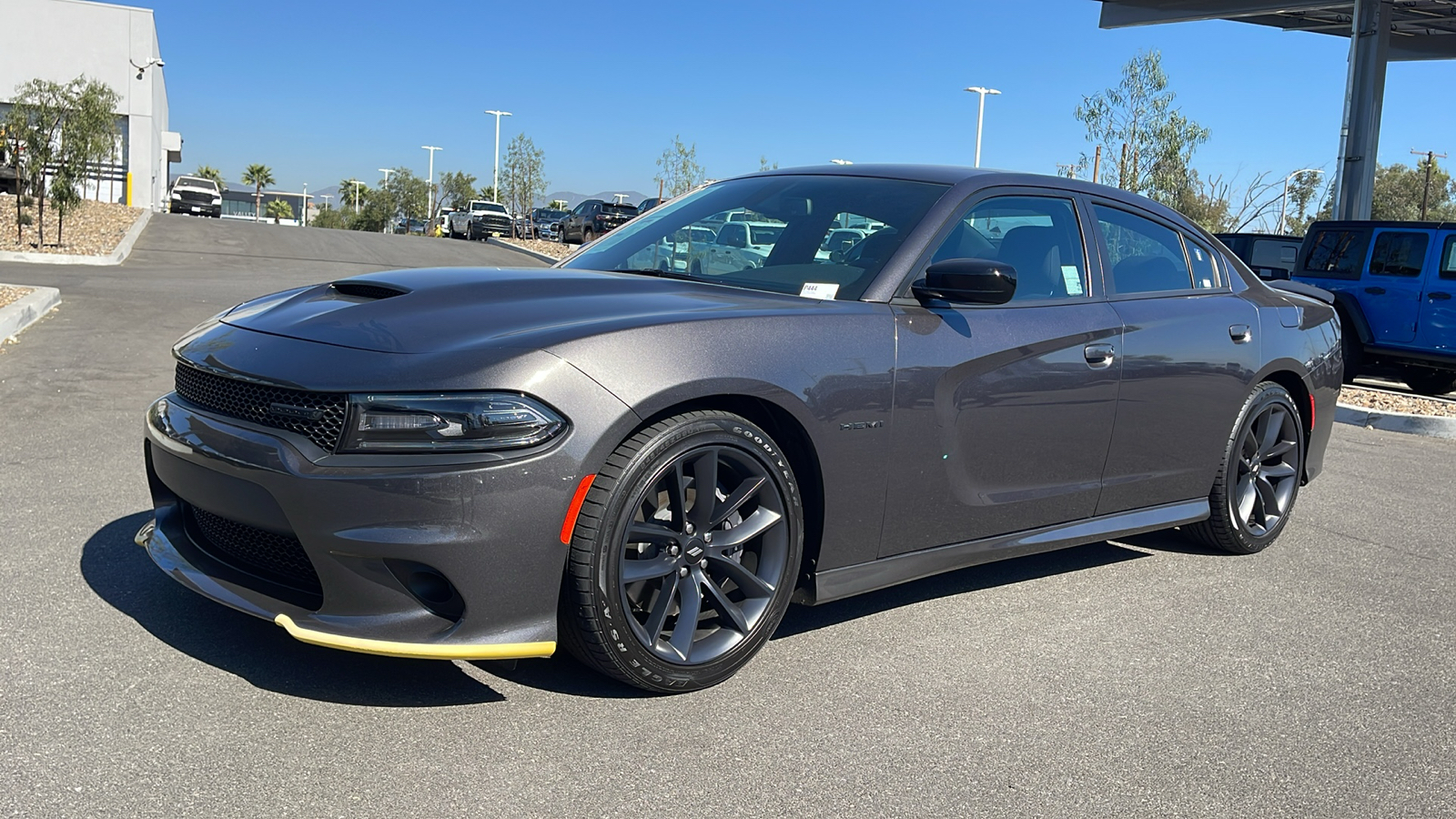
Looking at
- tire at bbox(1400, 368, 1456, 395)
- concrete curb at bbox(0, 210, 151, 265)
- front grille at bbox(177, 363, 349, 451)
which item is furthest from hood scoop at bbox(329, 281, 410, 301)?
concrete curb at bbox(0, 210, 151, 265)

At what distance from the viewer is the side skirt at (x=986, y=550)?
3645mm

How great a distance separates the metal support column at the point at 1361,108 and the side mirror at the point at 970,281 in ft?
68.8

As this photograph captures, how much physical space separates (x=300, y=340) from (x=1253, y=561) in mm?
4055

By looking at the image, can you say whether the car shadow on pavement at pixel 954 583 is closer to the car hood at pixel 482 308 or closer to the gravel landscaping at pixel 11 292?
the car hood at pixel 482 308

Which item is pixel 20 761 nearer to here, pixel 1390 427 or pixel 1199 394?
pixel 1199 394

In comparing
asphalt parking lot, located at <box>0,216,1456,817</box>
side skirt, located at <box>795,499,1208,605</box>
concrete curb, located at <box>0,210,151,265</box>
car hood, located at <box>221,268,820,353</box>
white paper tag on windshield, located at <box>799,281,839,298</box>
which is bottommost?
asphalt parking lot, located at <box>0,216,1456,817</box>

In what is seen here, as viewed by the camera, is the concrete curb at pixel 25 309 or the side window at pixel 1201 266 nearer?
the side window at pixel 1201 266

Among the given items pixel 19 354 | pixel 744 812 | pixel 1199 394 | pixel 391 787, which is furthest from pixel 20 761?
pixel 19 354

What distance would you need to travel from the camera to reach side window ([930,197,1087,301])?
4102 millimetres

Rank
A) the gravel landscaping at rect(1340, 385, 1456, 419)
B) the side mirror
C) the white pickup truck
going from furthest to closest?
the white pickup truck → the gravel landscaping at rect(1340, 385, 1456, 419) → the side mirror

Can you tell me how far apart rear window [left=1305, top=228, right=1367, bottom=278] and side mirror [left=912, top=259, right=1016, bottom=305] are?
10.9m

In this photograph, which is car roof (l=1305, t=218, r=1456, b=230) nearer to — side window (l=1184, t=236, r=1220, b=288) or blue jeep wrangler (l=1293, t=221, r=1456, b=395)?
blue jeep wrangler (l=1293, t=221, r=1456, b=395)

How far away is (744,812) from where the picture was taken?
106 inches

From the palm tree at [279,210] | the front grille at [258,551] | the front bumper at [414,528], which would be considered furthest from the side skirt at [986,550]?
the palm tree at [279,210]
